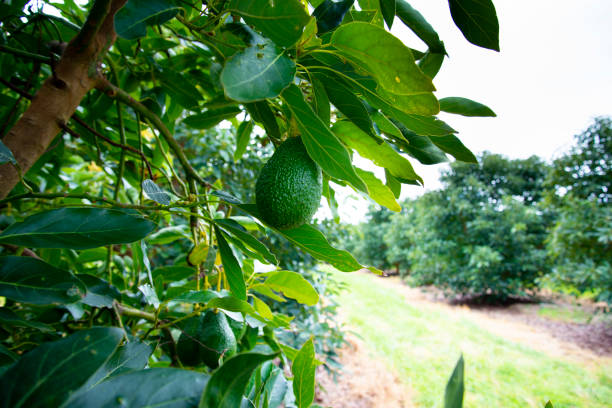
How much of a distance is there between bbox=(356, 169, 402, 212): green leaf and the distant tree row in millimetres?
2756

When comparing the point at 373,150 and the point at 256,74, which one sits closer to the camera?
the point at 256,74

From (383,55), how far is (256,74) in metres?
0.16

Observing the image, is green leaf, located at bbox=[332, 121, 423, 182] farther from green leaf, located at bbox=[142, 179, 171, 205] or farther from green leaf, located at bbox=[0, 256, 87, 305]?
green leaf, located at bbox=[0, 256, 87, 305]

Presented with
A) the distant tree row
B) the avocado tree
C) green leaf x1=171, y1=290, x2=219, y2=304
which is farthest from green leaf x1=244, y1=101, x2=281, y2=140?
the distant tree row

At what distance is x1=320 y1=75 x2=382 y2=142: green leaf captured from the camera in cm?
46

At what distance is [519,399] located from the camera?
12.0 ft

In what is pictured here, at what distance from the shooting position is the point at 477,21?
487 millimetres

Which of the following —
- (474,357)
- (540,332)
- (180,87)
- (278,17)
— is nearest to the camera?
(278,17)

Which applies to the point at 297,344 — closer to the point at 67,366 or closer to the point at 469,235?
the point at 67,366

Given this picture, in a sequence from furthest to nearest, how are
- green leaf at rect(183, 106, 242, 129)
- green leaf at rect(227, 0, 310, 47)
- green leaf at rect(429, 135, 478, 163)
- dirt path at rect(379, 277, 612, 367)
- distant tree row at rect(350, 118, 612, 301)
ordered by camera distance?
distant tree row at rect(350, 118, 612, 301), dirt path at rect(379, 277, 612, 367), green leaf at rect(183, 106, 242, 129), green leaf at rect(429, 135, 478, 163), green leaf at rect(227, 0, 310, 47)

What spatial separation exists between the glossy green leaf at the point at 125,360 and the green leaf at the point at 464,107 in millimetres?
569

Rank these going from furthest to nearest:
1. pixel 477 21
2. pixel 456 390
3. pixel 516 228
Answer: pixel 516 228, pixel 477 21, pixel 456 390

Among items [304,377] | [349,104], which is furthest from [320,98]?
[304,377]

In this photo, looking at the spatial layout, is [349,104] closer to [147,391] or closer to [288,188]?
[288,188]
